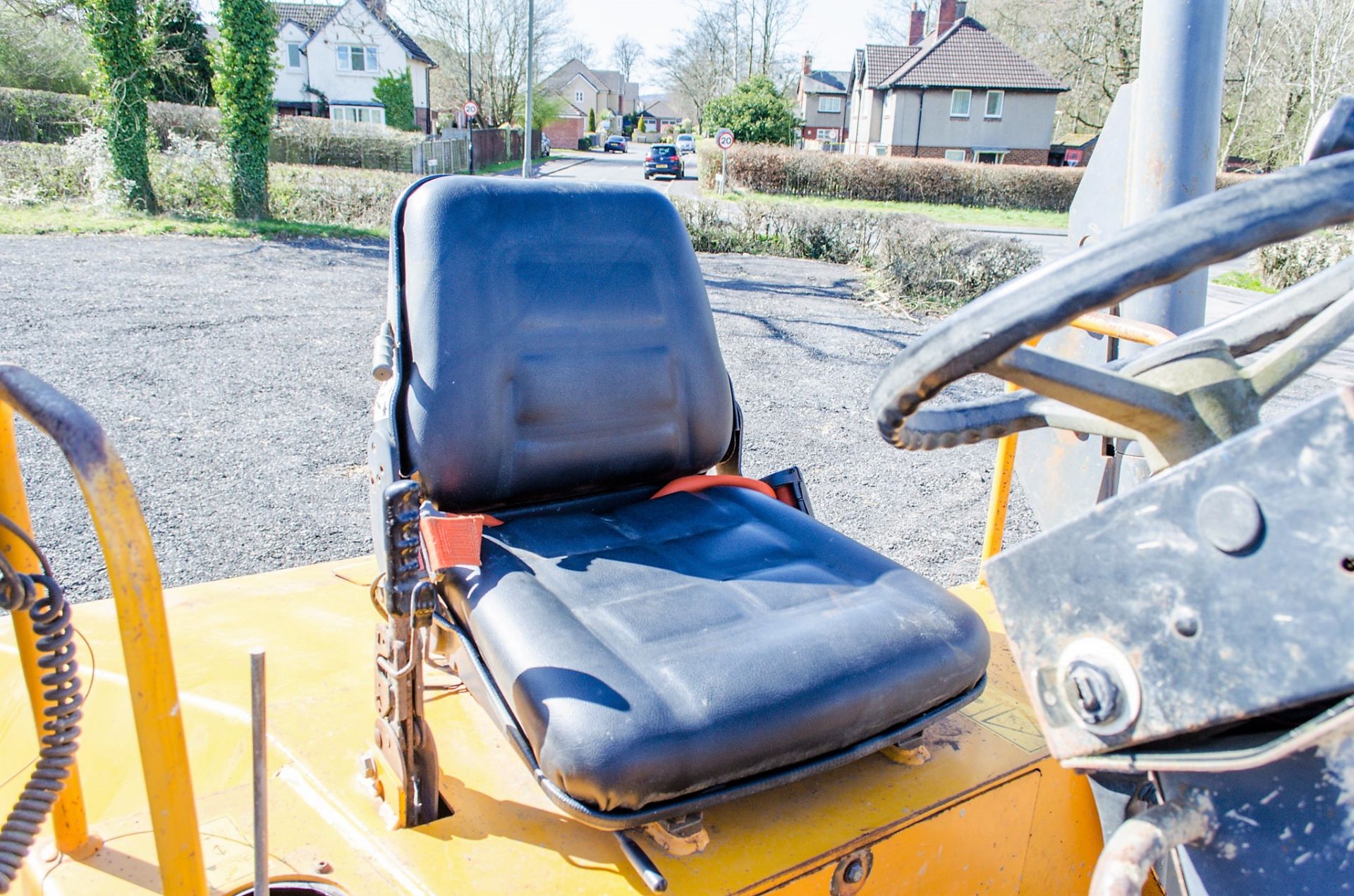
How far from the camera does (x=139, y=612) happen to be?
84 centimetres

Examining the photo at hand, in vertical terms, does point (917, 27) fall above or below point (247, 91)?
above

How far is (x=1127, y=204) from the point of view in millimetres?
1803

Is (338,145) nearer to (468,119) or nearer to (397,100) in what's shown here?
(468,119)

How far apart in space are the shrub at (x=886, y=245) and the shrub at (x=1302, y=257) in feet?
11.0

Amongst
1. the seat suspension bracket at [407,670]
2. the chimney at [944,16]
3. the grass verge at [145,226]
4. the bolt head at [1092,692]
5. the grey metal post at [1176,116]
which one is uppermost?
the chimney at [944,16]

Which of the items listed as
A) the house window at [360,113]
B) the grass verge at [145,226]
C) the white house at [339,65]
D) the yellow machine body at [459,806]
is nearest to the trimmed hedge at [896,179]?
the grass verge at [145,226]

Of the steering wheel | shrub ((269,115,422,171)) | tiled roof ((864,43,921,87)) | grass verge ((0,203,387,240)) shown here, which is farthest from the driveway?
the steering wheel

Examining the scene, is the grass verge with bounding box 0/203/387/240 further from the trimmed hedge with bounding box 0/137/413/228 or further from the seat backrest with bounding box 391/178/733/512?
the seat backrest with bounding box 391/178/733/512

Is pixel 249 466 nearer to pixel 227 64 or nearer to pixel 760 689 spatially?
pixel 760 689

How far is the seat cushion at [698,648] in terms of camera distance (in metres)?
1.22

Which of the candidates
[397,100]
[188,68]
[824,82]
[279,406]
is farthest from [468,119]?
[824,82]

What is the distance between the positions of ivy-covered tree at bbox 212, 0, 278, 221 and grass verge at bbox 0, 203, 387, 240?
52 cm

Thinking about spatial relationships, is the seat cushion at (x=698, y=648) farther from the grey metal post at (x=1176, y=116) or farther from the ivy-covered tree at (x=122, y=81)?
the ivy-covered tree at (x=122, y=81)

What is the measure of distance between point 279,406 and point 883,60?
34820 millimetres
